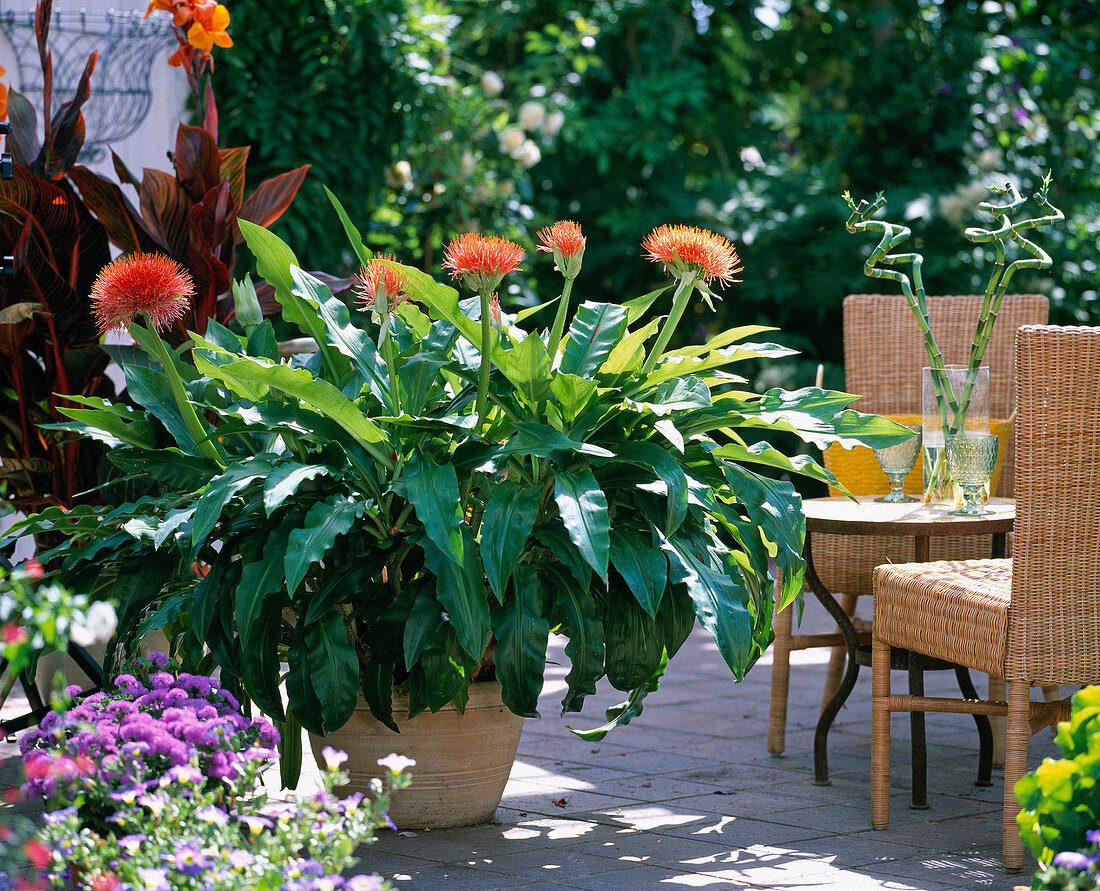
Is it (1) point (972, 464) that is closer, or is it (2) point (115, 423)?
(2) point (115, 423)

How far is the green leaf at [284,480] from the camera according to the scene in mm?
2169

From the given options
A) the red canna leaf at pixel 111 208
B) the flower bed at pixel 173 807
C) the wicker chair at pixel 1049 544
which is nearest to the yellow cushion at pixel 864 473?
the wicker chair at pixel 1049 544

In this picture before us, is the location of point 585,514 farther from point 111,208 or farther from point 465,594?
point 111,208

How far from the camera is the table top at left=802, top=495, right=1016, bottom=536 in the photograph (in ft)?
9.09

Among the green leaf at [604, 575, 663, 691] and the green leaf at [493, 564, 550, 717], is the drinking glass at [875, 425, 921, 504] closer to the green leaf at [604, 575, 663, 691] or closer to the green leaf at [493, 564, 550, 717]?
the green leaf at [604, 575, 663, 691]

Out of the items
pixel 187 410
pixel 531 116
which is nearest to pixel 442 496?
pixel 187 410

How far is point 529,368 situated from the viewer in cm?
243

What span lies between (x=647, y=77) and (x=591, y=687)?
5.35 meters

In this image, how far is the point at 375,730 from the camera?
2.55 m

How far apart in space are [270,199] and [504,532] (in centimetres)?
137

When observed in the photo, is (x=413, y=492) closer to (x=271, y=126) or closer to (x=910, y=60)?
Answer: (x=271, y=126)

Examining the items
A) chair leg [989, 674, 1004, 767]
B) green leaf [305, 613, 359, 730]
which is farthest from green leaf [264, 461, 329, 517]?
chair leg [989, 674, 1004, 767]

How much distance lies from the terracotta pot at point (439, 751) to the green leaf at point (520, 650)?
0.22m

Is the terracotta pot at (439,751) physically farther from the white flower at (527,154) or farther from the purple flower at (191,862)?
the white flower at (527,154)
